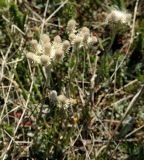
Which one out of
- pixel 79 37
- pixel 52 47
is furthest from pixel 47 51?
pixel 79 37

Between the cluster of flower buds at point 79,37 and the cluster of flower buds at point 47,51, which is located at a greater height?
the cluster of flower buds at point 79,37

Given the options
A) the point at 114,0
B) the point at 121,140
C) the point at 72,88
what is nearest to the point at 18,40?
the point at 72,88

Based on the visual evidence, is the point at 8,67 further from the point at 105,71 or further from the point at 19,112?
the point at 105,71

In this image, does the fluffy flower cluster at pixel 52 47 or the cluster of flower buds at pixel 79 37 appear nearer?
the fluffy flower cluster at pixel 52 47

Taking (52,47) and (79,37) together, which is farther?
(79,37)

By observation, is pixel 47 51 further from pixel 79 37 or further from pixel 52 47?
pixel 79 37

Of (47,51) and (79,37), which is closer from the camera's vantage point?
(47,51)

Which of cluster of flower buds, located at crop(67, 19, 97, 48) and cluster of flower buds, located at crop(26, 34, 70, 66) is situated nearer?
cluster of flower buds, located at crop(26, 34, 70, 66)

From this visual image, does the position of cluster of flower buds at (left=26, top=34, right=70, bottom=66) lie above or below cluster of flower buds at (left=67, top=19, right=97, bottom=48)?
below
